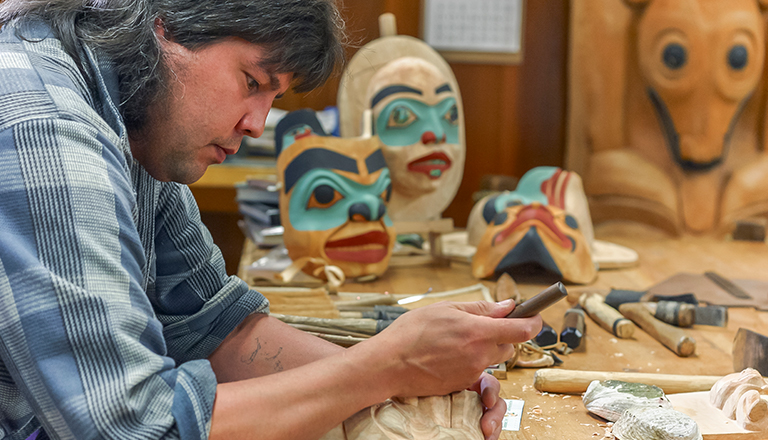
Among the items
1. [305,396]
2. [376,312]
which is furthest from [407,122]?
[305,396]

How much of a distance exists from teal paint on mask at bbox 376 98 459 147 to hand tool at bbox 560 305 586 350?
110 centimetres

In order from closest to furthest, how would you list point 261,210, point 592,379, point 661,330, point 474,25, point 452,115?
1. point 592,379
2. point 661,330
3. point 452,115
4. point 261,210
5. point 474,25

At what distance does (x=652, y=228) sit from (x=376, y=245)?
1718 mm

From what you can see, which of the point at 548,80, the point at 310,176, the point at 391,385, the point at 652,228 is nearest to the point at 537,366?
the point at 391,385

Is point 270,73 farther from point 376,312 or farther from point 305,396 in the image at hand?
point 376,312

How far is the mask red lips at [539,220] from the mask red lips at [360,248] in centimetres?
43

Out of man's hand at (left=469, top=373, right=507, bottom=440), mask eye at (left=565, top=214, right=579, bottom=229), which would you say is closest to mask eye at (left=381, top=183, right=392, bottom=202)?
mask eye at (left=565, top=214, right=579, bottom=229)

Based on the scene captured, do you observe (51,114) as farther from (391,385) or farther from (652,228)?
(652,228)

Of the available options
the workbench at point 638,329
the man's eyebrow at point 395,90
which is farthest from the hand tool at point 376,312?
the man's eyebrow at point 395,90

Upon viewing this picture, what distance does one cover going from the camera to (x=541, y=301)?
105 centimetres

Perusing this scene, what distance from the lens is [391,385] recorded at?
1007 mm

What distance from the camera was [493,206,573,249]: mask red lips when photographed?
8.20 feet

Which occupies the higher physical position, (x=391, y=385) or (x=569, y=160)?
(x=391, y=385)

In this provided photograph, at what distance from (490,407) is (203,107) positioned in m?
0.68
